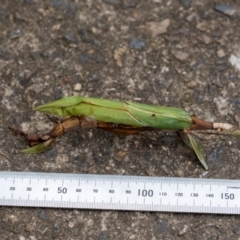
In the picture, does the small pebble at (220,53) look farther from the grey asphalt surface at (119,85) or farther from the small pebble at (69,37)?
the small pebble at (69,37)

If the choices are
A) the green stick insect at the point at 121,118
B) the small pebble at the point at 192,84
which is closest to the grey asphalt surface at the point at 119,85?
the small pebble at the point at 192,84

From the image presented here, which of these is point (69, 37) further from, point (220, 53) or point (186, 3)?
point (220, 53)

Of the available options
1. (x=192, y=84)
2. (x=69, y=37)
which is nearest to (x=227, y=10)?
(x=192, y=84)

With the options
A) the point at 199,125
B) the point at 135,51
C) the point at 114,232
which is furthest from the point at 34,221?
the point at 135,51

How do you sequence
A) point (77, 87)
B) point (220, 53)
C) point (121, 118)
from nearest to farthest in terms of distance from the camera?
point (121, 118) → point (77, 87) → point (220, 53)

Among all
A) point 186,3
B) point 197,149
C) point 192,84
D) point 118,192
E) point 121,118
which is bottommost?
point 118,192

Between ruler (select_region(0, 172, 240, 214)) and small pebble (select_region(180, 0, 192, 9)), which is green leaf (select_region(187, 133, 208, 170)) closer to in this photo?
ruler (select_region(0, 172, 240, 214))

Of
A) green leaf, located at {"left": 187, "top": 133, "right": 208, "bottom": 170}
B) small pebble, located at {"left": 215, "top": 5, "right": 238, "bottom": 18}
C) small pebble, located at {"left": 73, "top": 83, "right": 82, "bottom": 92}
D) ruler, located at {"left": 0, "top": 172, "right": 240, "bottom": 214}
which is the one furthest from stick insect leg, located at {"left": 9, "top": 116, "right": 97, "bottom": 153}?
small pebble, located at {"left": 215, "top": 5, "right": 238, "bottom": 18}

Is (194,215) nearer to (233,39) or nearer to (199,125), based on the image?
(199,125)
